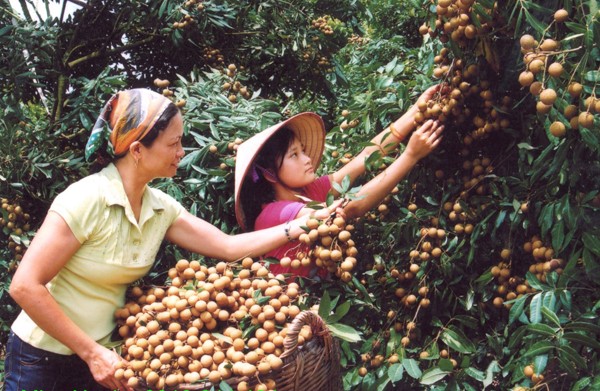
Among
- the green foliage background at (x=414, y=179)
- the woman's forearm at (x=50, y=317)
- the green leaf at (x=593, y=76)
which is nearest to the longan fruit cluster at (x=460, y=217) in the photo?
the green foliage background at (x=414, y=179)

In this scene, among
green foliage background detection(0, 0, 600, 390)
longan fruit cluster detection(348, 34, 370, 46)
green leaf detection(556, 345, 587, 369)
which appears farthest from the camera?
longan fruit cluster detection(348, 34, 370, 46)

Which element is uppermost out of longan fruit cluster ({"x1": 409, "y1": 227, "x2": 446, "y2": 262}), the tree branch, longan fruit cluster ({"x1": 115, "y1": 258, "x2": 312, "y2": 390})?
the tree branch

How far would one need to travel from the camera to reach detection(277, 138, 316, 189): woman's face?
232 centimetres

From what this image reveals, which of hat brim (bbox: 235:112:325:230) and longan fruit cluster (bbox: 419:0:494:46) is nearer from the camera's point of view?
longan fruit cluster (bbox: 419:0:494:46)

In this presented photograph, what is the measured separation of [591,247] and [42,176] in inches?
102

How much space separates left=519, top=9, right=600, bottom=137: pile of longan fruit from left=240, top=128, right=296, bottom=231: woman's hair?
3.47 ft

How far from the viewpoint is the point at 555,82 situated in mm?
1523

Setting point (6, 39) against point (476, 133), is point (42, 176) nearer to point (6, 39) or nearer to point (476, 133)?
point (6, 39)

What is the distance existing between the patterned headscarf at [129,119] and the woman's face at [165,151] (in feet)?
0.16

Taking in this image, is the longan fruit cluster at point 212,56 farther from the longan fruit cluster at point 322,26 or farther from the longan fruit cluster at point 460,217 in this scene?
the longan fruit cluster at point 460,217

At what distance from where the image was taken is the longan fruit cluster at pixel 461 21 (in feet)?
5.94

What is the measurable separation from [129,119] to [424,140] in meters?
1.00

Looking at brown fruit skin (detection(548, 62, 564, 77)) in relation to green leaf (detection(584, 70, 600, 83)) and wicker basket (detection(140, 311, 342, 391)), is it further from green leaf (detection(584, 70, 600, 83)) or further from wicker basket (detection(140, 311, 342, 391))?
wicker basket (detection(140, 311, 342, 391))

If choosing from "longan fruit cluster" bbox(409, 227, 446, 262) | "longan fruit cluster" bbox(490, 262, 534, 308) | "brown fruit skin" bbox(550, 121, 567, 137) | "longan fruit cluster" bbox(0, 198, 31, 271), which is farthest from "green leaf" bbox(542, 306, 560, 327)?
"longan fruit cluster" bbox(0, 198, 31, 271)
